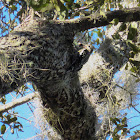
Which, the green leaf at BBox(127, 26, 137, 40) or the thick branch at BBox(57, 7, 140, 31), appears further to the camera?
the thick branch at BBox(57, 7, 140, 31)

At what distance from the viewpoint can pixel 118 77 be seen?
1715mm

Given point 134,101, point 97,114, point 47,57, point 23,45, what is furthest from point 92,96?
point 23,45

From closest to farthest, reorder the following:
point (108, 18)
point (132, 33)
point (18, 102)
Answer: point (132, 33) < point (108, 18) < point (18, 102)

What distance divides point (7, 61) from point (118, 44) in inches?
37.2

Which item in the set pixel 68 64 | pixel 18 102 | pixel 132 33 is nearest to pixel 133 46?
pixel 132 33

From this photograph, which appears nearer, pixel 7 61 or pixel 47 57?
pixel 7 61

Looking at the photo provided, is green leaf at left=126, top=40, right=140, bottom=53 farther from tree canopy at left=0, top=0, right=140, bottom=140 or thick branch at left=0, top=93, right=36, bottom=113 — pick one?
thick branch at left=0, top=93, right=36, bottom=113

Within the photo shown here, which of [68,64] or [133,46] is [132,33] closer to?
[133,46]

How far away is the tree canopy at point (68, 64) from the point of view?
0.98 meters

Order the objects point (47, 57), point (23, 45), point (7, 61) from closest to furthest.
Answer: point (7, 61), point (23, 45), point (47, 57)

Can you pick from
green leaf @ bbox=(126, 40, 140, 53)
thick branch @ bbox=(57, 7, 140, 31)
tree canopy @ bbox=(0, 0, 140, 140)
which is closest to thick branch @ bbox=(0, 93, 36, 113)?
tree canopy @ bbox=(0, 0, 140, 140)

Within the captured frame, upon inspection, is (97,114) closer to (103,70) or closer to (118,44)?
(103,70)

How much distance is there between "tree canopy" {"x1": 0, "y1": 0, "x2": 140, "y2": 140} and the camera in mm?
975

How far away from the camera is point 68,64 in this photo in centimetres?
120
